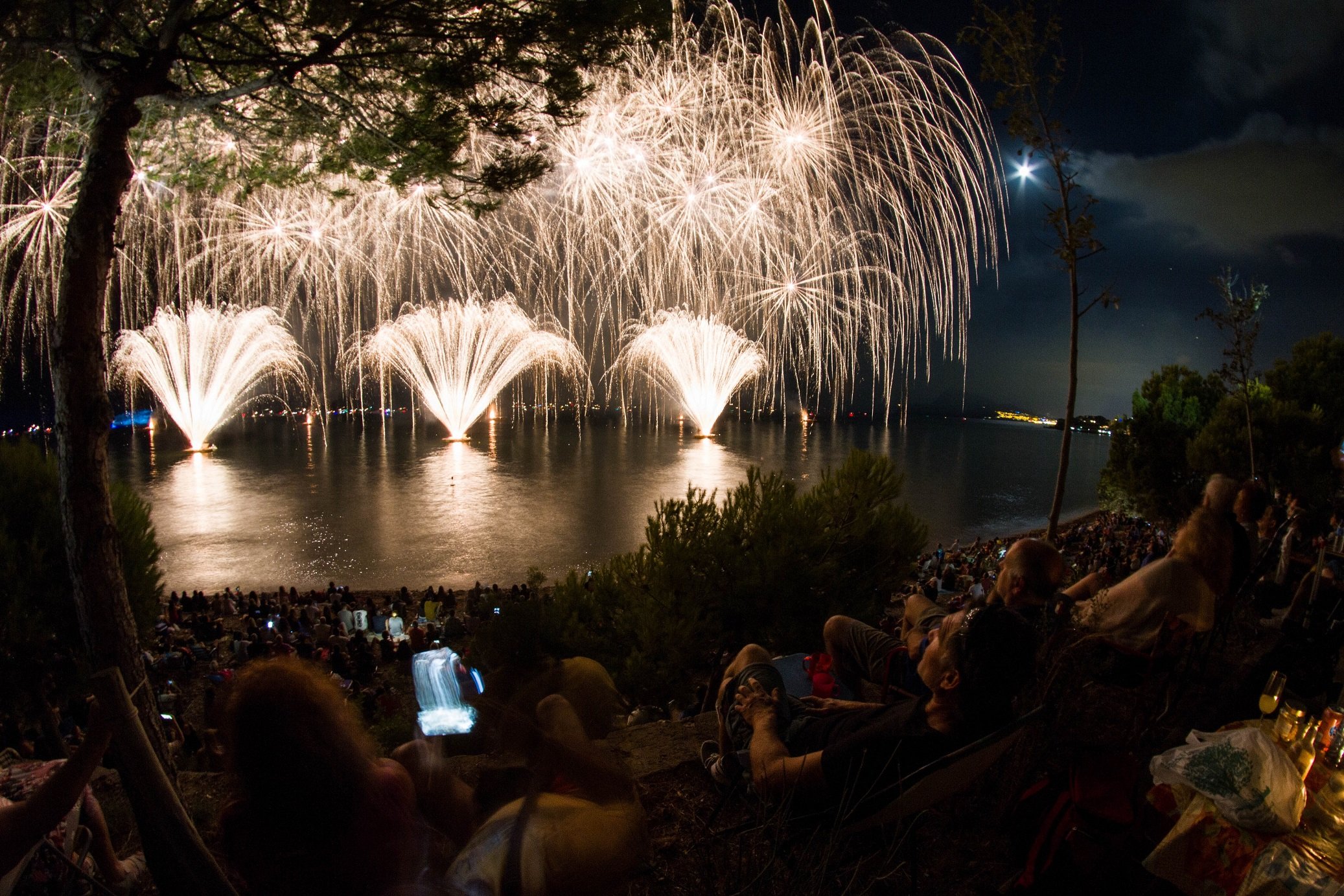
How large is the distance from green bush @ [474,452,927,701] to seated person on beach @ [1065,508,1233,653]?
3306 mm

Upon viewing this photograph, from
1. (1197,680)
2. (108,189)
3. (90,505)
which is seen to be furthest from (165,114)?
(1197,680)

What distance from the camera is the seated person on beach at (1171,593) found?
353cm

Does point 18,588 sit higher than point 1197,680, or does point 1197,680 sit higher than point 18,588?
point 18,588

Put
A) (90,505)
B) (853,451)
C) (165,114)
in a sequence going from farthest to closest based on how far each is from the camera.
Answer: (853,451) → (165,114) → (90,505)

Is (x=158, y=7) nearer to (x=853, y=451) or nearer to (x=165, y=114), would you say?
(x=165, y=114)

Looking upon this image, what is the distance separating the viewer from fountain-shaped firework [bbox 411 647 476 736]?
4.71m

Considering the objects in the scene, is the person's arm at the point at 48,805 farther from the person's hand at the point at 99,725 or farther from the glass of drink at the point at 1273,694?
the glass of drink at the point at 1273,694

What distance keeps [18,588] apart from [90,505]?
134 inches

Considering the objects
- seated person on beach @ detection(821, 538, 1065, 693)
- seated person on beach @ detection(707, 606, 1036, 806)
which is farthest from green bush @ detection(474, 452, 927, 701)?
seated person on beach @ detection(707, 606, 1036, 806)

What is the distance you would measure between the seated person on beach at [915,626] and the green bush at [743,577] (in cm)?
261

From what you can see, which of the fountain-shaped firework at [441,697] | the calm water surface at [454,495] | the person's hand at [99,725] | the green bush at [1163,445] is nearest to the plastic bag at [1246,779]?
the person's hand at [99,725]

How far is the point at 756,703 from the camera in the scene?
281 cm

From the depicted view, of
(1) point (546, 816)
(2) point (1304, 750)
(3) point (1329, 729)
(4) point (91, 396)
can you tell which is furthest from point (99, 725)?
(3) point (1329, 729)

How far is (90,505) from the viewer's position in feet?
11.3
